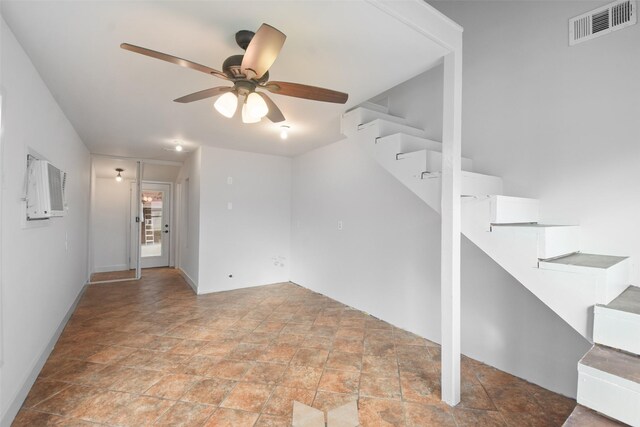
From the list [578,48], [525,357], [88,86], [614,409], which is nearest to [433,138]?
[578,48]

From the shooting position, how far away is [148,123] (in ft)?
11.3

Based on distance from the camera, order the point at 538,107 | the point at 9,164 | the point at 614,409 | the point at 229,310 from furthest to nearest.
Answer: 1. the point at 229,310
2. the point at 538,107
3. the point at 9,164
4. the point at 614,409

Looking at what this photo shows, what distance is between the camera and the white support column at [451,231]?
1.93m

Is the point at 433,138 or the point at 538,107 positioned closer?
the point at 538,107

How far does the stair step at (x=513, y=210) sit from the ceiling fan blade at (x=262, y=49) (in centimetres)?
160

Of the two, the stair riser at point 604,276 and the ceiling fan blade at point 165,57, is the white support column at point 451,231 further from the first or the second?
the ceiling fan blade at point 165,57

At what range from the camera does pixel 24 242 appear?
201 cm

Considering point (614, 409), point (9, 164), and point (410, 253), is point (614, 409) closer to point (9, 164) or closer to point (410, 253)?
point (410, 253)

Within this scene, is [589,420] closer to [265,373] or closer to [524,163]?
[524,163]

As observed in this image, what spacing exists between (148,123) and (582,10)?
166 inches

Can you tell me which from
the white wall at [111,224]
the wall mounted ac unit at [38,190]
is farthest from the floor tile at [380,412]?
the white wall at [111,224]

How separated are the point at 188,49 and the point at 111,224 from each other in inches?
247

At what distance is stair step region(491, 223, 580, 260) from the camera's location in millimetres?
1667

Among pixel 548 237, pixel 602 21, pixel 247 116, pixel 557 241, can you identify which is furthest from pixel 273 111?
pixel 602 21
